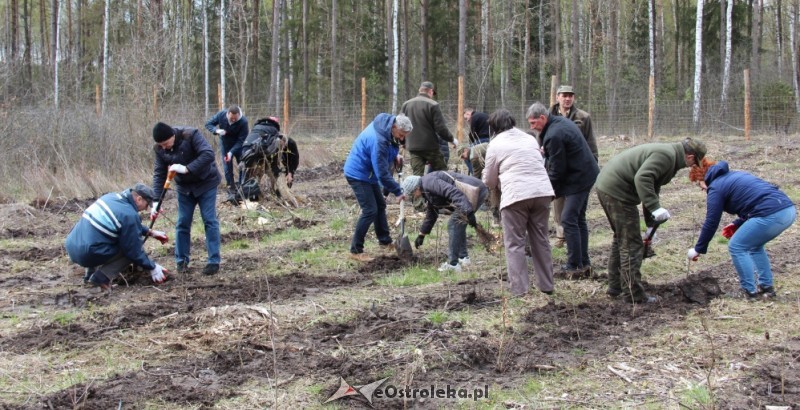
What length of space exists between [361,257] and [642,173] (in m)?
3.43

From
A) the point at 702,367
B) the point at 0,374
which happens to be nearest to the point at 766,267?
the point at 702,367

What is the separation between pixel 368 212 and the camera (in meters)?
7.97

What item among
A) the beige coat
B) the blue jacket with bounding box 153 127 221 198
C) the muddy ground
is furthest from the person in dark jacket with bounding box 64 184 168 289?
the beige coat

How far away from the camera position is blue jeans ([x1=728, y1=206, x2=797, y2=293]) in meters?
5.97

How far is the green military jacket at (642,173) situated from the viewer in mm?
5793

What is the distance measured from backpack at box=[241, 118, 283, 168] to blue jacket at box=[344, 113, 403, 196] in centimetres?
357

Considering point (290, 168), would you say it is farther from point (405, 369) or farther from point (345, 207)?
point (405, 369)

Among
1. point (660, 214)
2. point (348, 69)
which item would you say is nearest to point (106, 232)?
point (660, 214)

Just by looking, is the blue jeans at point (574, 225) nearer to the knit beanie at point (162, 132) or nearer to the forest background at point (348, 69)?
the knit beanie at point (162, 132)

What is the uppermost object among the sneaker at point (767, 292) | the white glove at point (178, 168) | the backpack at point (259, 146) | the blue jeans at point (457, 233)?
the backpack at point (259, 146)

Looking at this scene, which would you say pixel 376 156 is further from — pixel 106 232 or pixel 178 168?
pixel 106 232

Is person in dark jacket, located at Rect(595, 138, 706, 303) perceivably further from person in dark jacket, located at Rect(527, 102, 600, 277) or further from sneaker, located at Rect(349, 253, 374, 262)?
sneaker, located at Rect(349, 253, 374, 262)

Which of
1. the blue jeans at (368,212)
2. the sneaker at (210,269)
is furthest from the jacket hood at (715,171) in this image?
the sneaker at (210,269)

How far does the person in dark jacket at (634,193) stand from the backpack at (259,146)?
617 cm
